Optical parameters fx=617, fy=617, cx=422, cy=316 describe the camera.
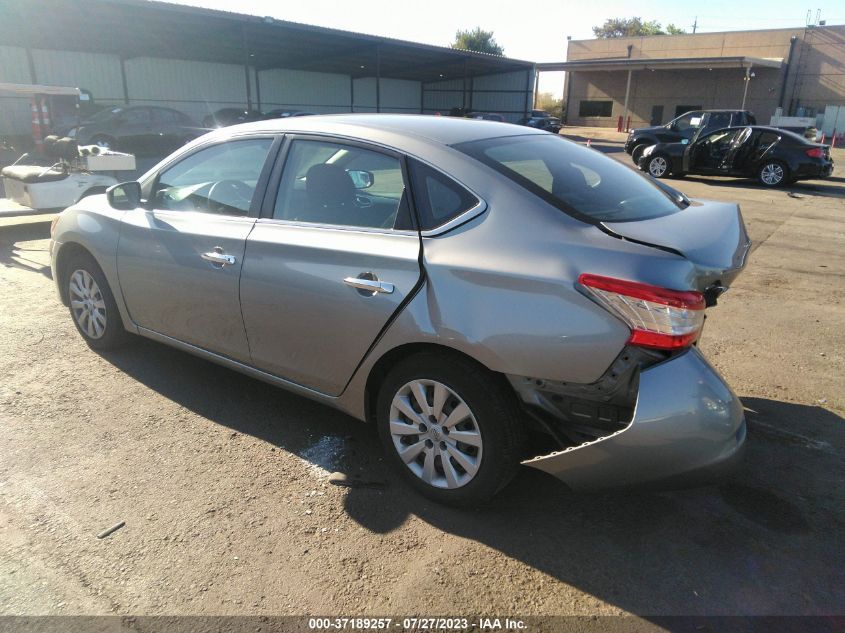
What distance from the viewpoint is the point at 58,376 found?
13.9 feet

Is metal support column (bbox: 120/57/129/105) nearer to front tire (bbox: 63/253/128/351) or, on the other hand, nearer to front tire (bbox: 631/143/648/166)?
front tire (bbox: 631/143/648/166)

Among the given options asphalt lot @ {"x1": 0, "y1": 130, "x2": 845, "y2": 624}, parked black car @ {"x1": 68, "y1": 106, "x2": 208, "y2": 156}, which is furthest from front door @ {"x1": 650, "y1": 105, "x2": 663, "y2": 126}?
asphalt lot @ {"x1": 0, "y1": 130, "x2": 845, "y2": 624}

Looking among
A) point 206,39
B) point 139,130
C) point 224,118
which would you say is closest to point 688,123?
point 224,118

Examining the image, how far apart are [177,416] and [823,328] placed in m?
5.21

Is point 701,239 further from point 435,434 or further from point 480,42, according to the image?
point 480,42

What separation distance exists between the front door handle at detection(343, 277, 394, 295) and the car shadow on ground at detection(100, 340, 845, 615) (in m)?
0.99

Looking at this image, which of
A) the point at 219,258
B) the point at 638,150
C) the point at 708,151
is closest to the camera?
the point at 219,258

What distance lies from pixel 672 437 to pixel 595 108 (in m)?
50.1

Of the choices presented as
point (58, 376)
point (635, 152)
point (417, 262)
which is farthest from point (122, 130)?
point (417, 262)

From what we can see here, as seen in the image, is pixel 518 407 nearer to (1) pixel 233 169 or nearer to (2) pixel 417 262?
(2) pixel 417 262

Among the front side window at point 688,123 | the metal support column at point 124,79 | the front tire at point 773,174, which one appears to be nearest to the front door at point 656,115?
the front side window at point 688,123

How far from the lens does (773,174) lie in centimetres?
1531

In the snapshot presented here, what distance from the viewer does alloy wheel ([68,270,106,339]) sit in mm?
4422

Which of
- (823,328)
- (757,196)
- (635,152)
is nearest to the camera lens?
(823,328)
